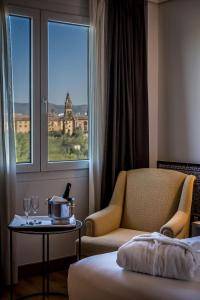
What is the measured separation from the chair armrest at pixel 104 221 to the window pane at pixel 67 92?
63 centimetres

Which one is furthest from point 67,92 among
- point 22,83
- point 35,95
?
point 22,83

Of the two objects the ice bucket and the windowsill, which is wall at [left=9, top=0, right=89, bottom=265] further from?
the ice bucket

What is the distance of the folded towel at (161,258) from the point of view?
2488mm

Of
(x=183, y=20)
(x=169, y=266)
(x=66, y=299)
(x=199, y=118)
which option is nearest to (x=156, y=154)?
(x=199, y=118)

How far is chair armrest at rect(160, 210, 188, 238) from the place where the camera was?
11.5ft

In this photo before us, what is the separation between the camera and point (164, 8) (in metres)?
4.66

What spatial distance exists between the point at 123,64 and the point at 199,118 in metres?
0.88

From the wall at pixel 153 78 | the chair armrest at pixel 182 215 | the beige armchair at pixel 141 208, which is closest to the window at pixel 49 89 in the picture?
the beige armchair at pixel 141 208

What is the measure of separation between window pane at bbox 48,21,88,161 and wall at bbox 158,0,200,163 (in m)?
0.83

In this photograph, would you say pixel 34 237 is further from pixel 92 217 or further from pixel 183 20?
pixel 183 20

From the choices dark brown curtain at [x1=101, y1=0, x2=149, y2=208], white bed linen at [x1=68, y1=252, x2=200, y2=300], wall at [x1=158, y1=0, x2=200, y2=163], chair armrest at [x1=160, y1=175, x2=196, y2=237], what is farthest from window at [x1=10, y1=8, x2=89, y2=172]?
white bed linen at [x1=68, y1=252, x2=200, y2=300]

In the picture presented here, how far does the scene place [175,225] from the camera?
3.57 m

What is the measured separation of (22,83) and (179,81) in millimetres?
1534

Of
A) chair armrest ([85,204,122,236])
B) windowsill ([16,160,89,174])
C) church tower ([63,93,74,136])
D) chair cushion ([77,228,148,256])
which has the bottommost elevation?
chair cushion ([77,228,148,256])
